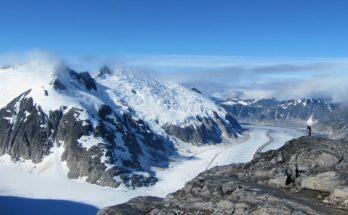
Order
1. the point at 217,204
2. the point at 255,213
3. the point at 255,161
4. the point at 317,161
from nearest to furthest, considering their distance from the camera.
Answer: the point at 255,213 < the point at 217,204 < the point at 317,161 < the point at 255,161

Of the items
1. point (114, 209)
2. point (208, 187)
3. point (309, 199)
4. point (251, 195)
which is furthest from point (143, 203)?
point (309, 199)

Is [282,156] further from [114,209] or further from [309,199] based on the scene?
[114,209]

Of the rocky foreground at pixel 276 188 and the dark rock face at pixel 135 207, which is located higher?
the rocky foreground at pixel 276 188

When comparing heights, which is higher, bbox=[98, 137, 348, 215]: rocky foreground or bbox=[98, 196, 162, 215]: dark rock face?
bbox=[98, 137, 348, 215]: rocky foreground

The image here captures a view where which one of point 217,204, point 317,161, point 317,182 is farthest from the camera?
point 317,161

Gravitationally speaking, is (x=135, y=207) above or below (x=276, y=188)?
below

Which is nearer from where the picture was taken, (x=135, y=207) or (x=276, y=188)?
(x=276, y=188)

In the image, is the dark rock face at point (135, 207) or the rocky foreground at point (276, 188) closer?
the rocky foreground at point (276, 188)

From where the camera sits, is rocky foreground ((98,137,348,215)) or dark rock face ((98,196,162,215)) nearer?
rocky foreground ((98,137,348,215))
